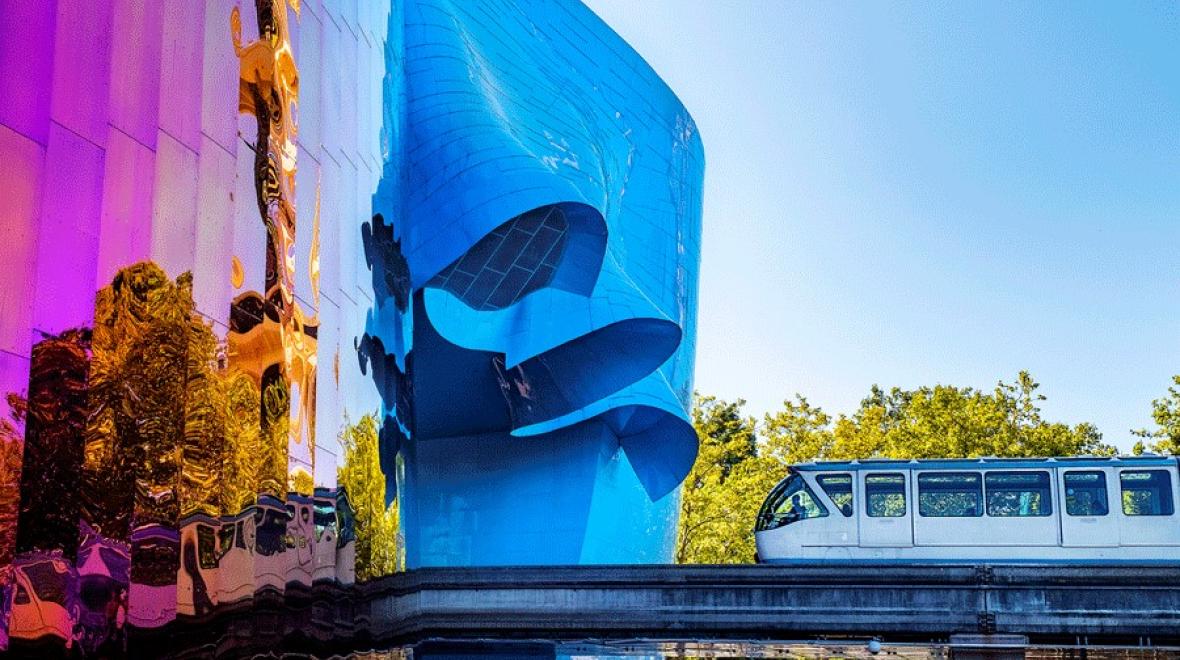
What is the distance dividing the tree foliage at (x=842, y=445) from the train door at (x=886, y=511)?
16.2 metres

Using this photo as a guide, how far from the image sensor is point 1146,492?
64.1 ft

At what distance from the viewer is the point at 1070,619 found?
13617mm

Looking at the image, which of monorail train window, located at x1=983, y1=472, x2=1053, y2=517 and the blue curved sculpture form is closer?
monorail train window, located at x1=983, y1=472, x2=1053, y2=517

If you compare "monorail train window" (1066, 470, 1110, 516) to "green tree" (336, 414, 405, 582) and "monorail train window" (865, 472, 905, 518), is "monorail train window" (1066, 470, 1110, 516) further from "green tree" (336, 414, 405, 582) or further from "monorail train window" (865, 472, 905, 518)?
"green tree" (336, 414, 405, 582)

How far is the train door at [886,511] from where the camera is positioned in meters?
20.0

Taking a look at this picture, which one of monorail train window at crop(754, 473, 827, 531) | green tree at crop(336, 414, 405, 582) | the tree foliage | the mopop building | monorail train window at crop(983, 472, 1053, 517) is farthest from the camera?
the tree foliage

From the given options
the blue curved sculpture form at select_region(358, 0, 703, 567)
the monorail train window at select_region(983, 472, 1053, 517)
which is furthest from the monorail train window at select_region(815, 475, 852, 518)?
the blue curved sculpture form at select_region(358, 0, 703, 567)

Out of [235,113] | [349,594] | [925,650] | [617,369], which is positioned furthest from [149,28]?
[617,369]

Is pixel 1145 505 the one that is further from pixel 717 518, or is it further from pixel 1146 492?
pixel 717 518

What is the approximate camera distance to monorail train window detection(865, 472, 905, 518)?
20078 millimetres

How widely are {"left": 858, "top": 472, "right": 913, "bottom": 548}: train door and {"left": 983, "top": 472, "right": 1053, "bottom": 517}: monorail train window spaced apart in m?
1.20

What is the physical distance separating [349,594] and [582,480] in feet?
52.2

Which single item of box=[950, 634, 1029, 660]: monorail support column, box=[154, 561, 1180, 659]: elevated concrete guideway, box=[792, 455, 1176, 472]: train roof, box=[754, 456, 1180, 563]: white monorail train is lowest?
box=[950, 634, 1029, 660]: monorail support column

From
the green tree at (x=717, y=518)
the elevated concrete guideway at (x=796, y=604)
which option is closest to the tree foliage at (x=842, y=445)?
the green tree at (x=717, y=518)
